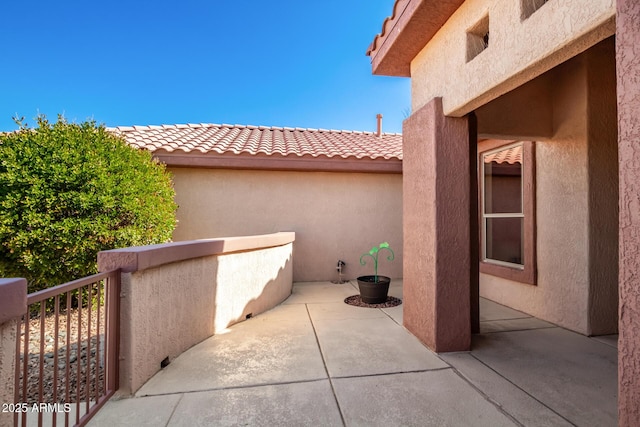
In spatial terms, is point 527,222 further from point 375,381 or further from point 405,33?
point 375,381

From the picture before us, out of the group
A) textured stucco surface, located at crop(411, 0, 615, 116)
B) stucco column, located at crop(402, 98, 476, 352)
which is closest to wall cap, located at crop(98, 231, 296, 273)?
Answer: stucco column, located at crop(402, 98, 476, 352)

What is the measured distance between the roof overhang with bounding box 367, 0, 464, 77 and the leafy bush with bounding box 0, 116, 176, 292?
4.39 metres

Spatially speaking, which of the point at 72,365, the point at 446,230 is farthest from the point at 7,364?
the point at 446,230

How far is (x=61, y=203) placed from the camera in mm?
4219

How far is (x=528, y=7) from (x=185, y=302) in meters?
4.38

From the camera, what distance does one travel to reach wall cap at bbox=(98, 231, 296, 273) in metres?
2.54

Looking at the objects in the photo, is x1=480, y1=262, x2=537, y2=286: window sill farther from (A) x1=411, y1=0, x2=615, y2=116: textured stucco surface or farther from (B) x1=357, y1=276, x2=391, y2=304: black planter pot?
(A) x1=411, y1=0, x2=615, y2=116: textured stucco surface

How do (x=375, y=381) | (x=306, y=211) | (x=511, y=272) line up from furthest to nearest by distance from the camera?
(x=306, y=211), (x=511, y=272), (x=375, y=381)

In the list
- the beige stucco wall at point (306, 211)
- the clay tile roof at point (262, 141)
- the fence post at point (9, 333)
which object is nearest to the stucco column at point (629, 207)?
the fence post at point (9, 333)

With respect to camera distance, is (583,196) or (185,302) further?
(583,196)

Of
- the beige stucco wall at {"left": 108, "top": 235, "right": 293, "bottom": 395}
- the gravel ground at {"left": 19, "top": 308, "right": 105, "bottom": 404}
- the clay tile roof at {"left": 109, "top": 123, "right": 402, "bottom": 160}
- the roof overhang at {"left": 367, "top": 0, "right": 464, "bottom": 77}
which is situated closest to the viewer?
the gravel ground at {"left": 19, "top": 308, "right": 105, "bottom": 404}

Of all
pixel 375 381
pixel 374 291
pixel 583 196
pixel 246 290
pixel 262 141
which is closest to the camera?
pixel 375 381

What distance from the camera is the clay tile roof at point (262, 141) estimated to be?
266 inches

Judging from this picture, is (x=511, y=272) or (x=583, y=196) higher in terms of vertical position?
(x=583, y=196)
